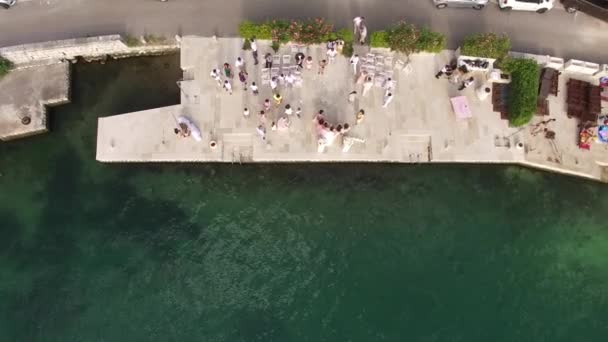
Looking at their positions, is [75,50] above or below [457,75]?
above

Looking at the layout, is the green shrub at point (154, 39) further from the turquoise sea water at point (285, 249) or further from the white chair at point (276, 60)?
the white chair at point (276, 60)

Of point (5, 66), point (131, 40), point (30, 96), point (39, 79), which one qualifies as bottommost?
point (30, 96)

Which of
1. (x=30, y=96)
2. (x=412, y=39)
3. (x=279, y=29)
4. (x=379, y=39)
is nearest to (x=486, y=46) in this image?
(x=412, y=39)

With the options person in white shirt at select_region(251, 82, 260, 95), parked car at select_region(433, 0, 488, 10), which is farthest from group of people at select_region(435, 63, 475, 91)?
person in white shirt at select_region(251, 82, 260, 95)

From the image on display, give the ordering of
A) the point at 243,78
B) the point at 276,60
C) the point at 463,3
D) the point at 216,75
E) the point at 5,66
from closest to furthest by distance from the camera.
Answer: the point at 216,75
the point at 243,78
the point at 5,66
the point at 276,60
the point at 463,3

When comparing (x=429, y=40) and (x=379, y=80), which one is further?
(x=379, y=80)

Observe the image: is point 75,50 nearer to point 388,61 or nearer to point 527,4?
point 388,61

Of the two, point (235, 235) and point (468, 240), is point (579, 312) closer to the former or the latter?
point (468, 240)

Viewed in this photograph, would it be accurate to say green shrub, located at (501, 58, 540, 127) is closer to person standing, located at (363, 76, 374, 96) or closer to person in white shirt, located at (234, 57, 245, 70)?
person standing, located at (363, 76, 374, 96)

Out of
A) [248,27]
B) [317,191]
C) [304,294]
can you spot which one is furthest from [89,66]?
[304,294]
